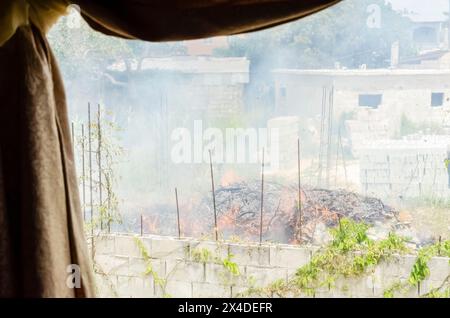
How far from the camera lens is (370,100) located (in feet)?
4.85

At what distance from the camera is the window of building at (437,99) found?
56.2 inches

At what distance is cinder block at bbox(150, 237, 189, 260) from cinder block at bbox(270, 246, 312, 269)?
0.86 ft

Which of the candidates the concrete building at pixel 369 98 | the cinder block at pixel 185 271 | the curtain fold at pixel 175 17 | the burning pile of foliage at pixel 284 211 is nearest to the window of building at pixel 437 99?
the concrete building at pixel 369 98

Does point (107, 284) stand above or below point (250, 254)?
below

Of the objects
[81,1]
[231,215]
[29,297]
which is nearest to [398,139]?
[231,215]

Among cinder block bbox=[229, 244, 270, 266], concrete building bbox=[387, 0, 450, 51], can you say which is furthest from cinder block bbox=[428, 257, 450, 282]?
concrete building bbox=[387, 0, 450, 51]

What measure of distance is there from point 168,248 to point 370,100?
2.41ft

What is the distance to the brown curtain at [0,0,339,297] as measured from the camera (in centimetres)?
108

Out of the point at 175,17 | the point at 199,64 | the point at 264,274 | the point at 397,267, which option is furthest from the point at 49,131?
the point at 397,267

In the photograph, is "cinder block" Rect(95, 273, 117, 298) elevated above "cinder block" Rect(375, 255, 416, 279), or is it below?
below

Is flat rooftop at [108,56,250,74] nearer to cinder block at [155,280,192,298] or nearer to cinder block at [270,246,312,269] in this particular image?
cinder block at [270,246,312,269]

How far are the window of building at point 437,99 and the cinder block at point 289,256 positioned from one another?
53 cm

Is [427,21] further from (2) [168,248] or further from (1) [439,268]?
(2) [168,248]

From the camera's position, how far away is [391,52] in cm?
143
